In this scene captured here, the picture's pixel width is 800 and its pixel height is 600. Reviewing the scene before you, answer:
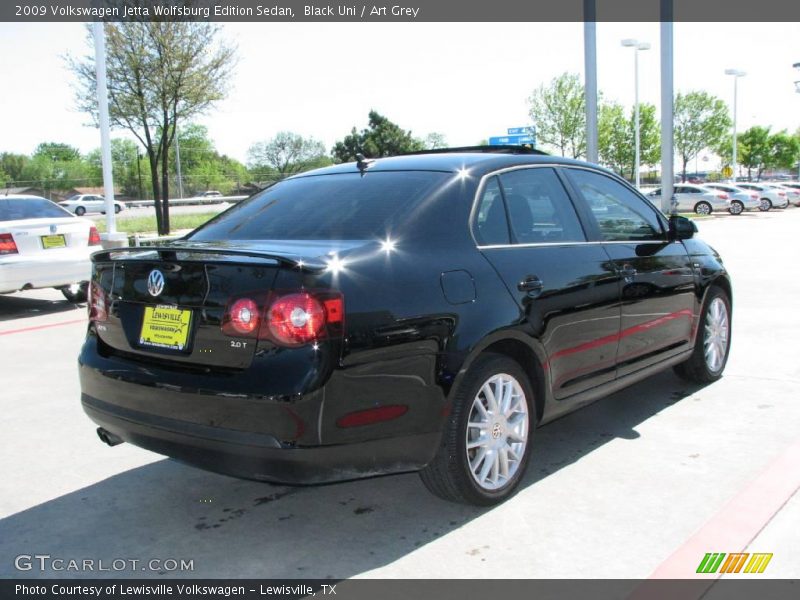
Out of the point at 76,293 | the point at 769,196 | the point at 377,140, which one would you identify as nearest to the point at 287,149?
the point at 377,140

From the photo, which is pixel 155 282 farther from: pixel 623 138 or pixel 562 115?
pixel 623 138

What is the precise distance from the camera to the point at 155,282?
136 inches

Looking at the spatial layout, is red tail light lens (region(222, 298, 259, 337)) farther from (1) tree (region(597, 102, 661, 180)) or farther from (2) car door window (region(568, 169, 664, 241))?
(1) tree (region(597, 102, 661, 180))

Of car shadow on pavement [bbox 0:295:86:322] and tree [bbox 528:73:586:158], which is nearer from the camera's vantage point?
car shadow on pavement [bbox 0:295:86:322]

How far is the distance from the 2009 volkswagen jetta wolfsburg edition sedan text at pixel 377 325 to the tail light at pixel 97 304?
14mm

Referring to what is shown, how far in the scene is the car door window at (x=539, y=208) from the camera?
4.11 metres

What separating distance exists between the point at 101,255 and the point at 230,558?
156cm

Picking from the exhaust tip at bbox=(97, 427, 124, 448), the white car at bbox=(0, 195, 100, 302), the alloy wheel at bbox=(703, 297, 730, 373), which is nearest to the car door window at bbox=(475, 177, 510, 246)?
the exhaust tip at bbox=(97, 427, 124, 448)

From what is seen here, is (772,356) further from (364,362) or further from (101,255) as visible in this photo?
(101,255)

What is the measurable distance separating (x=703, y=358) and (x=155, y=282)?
397 centimetres

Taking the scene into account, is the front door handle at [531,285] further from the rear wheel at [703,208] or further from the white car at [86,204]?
the white car at [86,204]

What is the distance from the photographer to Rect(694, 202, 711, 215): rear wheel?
38156 mm

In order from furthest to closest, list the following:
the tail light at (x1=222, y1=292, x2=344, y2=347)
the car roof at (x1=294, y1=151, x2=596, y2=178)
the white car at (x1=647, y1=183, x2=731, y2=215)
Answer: the white car at (x1=647, y1=183, x2=731, y2=215), the car roof at (x1=294, y1=151, x2=596, y2=178), the tail light at (x1=222, y1=292, x2=344, y2=347)

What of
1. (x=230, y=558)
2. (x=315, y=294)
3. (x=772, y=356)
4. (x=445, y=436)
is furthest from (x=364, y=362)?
(x=772, y=356)
